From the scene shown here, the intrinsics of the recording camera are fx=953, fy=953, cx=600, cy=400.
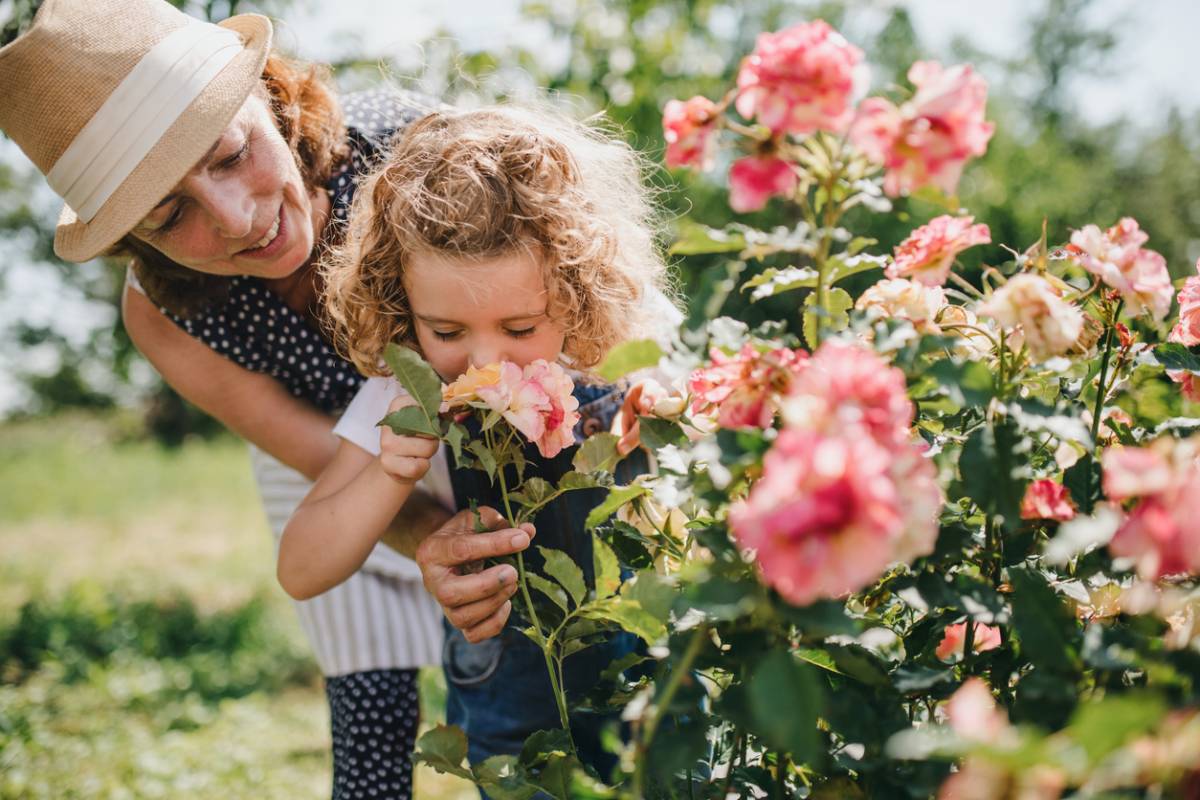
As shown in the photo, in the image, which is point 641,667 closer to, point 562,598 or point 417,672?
point 562,598

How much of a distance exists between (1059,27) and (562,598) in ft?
70.0

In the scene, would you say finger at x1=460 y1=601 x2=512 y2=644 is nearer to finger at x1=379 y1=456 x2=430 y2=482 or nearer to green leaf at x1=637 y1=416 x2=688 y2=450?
finger at x1=379 y1=456 x2=430 y2=482

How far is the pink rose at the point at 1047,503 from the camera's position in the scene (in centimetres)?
91

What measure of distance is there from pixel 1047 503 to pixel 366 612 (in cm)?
184

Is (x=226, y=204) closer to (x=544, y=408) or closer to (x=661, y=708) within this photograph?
(x=544, y=408)

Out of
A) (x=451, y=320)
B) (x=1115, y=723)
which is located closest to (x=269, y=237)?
(x=451, y=320)

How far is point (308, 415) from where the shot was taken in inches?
84.0

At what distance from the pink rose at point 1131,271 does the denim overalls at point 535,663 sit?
3.05 feet

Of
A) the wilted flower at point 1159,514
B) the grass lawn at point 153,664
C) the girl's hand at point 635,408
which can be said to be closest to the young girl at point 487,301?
the girl's hand at point 635,408

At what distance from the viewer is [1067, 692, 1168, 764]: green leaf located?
1.76 feet

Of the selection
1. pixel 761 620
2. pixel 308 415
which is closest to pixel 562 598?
pixel 761 620

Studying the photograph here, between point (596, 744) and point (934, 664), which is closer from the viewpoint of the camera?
point (934, 664)

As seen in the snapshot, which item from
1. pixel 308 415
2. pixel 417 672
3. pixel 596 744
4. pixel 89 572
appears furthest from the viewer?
pixel 89 572

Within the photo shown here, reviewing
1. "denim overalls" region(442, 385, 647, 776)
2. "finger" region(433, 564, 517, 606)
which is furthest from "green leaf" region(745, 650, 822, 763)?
"denim overalls" region(442, 385, 647, 776)
